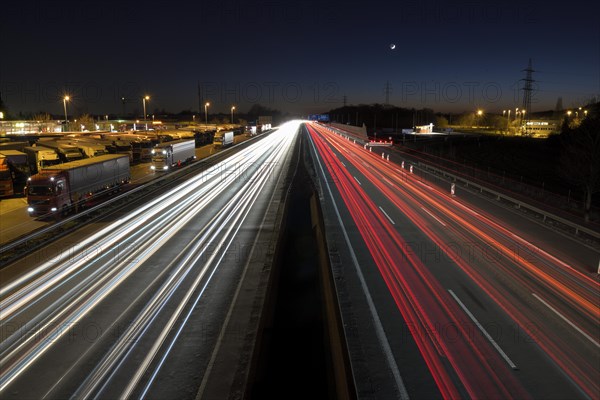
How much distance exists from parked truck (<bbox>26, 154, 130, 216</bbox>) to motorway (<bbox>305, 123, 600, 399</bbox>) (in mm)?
14434

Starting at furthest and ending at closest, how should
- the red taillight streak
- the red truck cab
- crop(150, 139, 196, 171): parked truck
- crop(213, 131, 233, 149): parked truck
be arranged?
crop(213, 131, 233, 149): parked truck
crop(150, 139, 196, 171): parked truck
the red truck cab
the red taillight streak

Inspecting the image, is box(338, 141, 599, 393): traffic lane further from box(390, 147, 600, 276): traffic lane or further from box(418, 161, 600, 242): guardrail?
box(418, 161, 600, 242): guardrail

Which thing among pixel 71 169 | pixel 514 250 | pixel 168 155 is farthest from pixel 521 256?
pixel 168 155

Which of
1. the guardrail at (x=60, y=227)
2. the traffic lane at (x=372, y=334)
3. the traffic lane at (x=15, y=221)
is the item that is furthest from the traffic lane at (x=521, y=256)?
the traffic lane at (x=15, y=221)

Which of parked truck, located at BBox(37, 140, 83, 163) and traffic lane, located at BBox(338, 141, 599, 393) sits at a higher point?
parked truck, located at BBox(37, 140, 83, 163)

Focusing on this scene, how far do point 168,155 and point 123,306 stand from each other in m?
28.7

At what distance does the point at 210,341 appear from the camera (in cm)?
964

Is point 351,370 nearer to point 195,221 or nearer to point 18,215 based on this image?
point 195,221

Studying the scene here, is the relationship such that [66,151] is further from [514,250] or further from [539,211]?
[539,211]

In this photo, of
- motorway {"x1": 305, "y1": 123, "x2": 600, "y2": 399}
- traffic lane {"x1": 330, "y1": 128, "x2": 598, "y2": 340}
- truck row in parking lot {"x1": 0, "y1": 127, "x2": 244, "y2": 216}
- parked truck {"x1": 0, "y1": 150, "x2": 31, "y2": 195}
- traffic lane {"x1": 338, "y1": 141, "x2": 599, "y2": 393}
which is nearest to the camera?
motorway {"x1": 305, "y1": 123, "x2": 600, "y2": 399}

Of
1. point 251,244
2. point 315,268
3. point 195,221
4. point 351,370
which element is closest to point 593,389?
point 351,370

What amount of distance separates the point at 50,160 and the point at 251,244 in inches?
1012

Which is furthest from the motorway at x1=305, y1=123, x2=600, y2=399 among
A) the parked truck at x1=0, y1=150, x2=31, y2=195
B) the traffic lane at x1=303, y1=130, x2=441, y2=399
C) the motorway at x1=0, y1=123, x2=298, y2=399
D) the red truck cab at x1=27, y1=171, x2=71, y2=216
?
the parked truck at x1=0, y1=150, x2=31, y2=195

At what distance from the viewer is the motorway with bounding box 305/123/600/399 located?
800 cm
